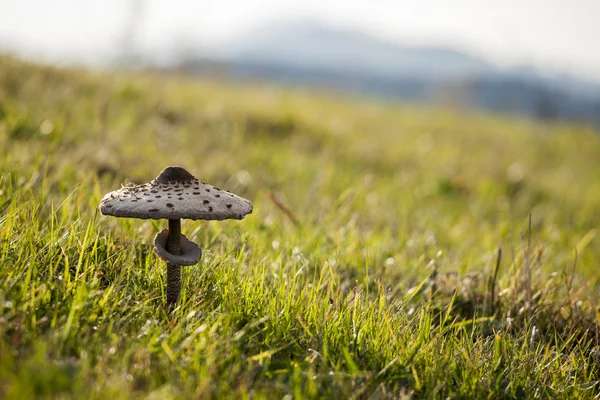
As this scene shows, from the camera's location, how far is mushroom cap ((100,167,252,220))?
2.23 m

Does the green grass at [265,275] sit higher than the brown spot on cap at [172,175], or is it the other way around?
the brown spot on cap at [172,175]

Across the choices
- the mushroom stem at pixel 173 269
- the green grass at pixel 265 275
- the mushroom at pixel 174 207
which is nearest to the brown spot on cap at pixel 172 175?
the mushroom at pixel 174 207

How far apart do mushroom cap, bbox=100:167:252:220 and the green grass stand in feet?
1.40

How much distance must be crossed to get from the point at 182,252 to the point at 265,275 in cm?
60

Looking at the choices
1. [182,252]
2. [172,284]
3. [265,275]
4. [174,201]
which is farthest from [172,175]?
[265,275]

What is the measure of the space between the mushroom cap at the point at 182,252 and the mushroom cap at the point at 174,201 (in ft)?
1.01

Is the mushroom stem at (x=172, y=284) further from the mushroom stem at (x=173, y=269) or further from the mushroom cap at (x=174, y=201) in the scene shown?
the mushroom cap at (x=174, y=201)

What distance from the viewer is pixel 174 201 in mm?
2293

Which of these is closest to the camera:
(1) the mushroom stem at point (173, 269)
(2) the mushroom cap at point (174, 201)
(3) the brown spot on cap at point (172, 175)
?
(2) the mushroom cap at point (174, 201)

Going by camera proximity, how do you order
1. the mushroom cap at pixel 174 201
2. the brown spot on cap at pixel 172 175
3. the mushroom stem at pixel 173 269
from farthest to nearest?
the mushroom stem at pixel 173 269
the brown spot on cap at pixel 172 175
the mushroom cap at pixel 174 201

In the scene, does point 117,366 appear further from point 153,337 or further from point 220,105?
point 220,105

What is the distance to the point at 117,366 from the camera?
6.97 feet

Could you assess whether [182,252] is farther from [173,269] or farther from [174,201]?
[174,201]

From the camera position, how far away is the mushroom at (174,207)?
2.24 m
